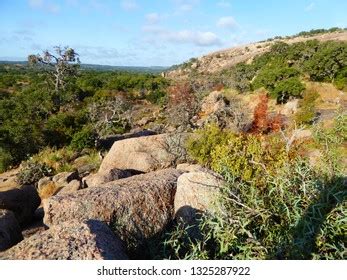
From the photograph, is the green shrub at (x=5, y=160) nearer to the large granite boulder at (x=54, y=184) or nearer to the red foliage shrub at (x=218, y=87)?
the large granite boulder at (x=54, y=184)

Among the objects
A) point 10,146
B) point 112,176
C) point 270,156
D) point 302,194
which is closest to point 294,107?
point 10,146

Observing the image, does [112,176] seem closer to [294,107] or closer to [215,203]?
[215,203]

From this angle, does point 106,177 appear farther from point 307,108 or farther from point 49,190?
point 307,108

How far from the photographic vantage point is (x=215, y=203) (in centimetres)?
411

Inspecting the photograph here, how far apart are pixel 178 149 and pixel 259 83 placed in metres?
32.7

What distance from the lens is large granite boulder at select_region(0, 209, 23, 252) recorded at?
19.7ft

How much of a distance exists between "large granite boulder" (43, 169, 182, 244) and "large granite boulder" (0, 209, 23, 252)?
1.89 feet

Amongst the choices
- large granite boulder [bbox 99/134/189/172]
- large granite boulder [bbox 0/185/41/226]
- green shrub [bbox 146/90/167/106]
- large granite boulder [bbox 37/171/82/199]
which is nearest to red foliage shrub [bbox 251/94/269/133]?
large granite boulder [bbox 99/134/189/172]

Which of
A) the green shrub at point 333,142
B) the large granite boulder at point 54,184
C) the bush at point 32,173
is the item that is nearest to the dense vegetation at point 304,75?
the bush at point 32,173

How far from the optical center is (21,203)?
31.2ft

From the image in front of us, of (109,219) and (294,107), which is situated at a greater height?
(109,219)

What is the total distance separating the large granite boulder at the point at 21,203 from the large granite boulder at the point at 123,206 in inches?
130

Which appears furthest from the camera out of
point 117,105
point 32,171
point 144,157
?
point 117,105

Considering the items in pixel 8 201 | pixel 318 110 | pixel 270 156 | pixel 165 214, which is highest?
pixel 270 156
